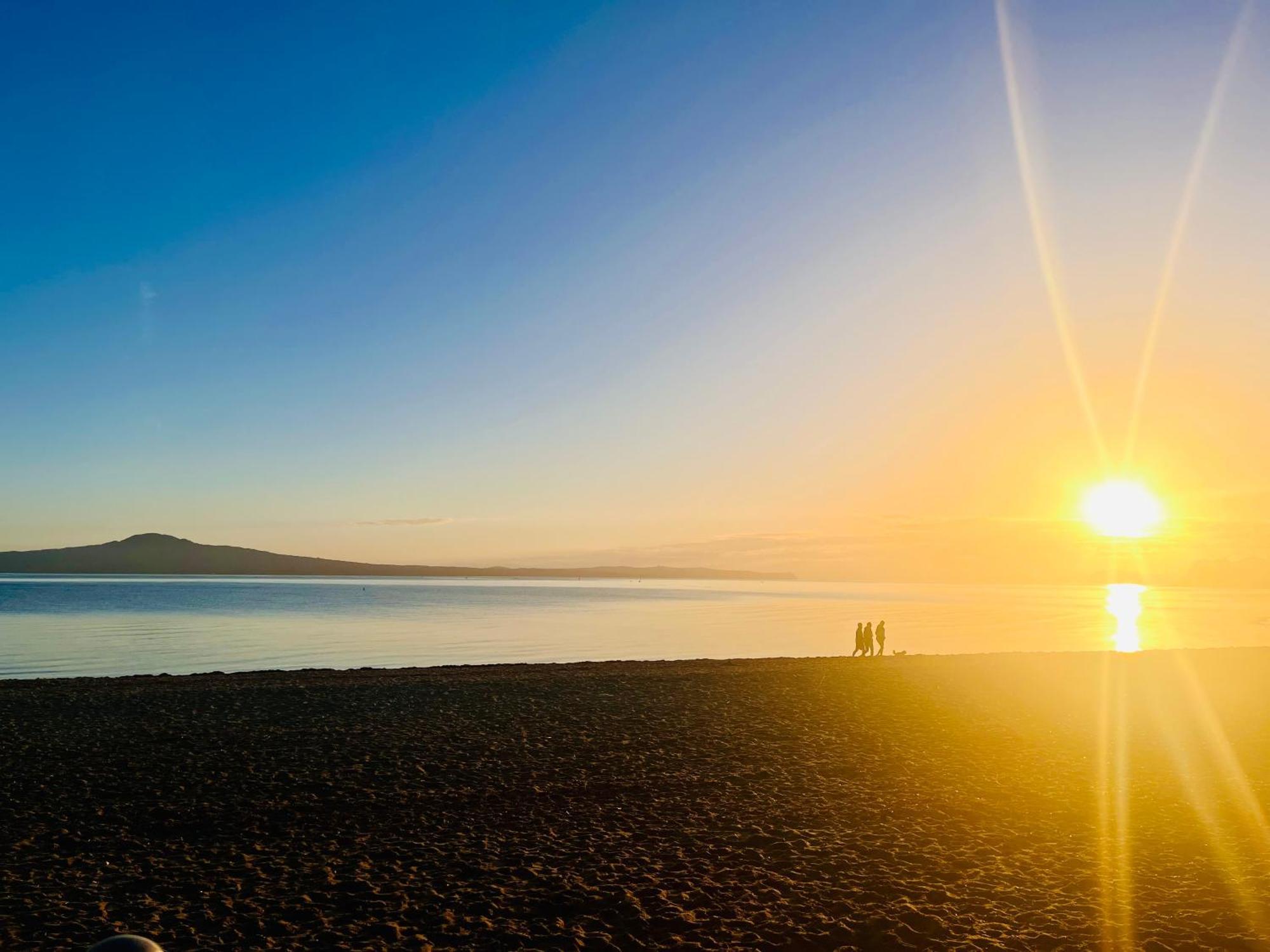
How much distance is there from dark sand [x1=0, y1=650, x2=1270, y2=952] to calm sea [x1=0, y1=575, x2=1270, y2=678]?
1733 centimetres

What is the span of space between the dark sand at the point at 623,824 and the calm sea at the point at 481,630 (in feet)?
56.8

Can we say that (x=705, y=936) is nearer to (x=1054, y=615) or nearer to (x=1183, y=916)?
(x=1183, y=916)

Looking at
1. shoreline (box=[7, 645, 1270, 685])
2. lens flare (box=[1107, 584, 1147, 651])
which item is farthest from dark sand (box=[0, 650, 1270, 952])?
lens flare (box=[1107, 584, 1147, 651])

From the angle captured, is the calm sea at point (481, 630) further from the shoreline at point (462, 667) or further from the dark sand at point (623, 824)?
the dark sand at point (623, 824)

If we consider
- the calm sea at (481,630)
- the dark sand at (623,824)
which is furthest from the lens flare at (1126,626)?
the dark sand at (623,824)

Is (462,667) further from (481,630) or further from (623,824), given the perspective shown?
(481,630)

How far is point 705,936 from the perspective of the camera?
7.92 m

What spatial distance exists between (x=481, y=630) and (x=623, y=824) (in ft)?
158

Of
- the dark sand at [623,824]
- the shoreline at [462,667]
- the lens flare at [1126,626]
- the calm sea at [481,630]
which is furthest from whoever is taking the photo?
the lens flare at [1126,626]

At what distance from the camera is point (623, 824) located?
37.8 feet

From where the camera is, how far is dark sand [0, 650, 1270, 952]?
27.0 feet

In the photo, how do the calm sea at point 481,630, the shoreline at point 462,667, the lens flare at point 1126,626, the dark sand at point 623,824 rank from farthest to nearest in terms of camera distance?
the lens flare at point 1126,626 → the calm sea at point 481,630 → the shoreline at point 462,667 → the dark sand at point 623,824

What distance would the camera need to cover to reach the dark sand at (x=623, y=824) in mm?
8219

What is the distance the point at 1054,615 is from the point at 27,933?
3900 inches
